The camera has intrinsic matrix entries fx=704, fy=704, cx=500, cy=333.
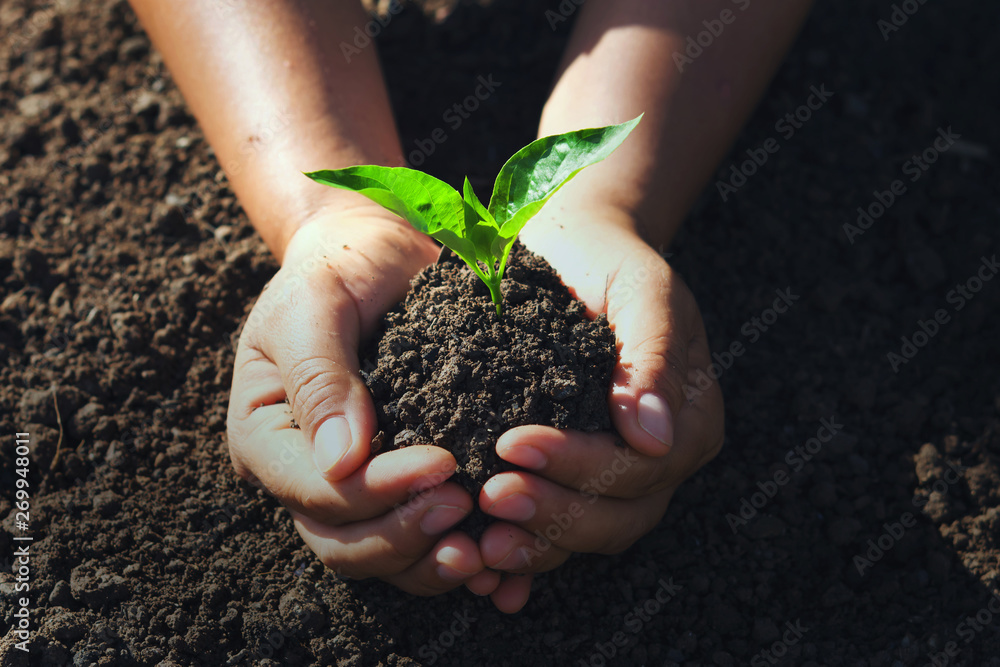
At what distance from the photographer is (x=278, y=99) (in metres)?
2.09

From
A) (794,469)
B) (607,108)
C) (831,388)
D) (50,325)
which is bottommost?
(50,325)

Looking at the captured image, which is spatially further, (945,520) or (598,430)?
(945,520)

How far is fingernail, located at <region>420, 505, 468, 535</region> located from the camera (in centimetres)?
145

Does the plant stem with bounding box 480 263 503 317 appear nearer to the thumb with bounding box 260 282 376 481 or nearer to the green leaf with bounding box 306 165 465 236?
the green leaf with bounding box 306 165 465 236

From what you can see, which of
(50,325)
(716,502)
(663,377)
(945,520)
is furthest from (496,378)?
(50,325)

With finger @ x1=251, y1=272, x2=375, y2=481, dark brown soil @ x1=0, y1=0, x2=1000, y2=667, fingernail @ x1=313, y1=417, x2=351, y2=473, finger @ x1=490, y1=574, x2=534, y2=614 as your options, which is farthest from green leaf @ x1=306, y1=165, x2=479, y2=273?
dark brown soil @ x1=0, y1=0, x2=1000, y2=667

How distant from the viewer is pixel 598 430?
1537 mm

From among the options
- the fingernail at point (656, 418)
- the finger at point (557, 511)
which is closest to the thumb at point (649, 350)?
the fingernail at point (656, 418)

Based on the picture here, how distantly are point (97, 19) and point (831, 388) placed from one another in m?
3.15

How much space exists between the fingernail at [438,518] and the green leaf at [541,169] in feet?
1.89

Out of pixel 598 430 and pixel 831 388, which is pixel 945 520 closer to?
pixel 831 388

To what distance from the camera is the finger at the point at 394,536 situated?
4.77 feet

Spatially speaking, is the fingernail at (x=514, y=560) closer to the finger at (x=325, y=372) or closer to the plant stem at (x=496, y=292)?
the finger at (x=325, y=372)

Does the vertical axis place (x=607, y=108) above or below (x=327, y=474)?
above
